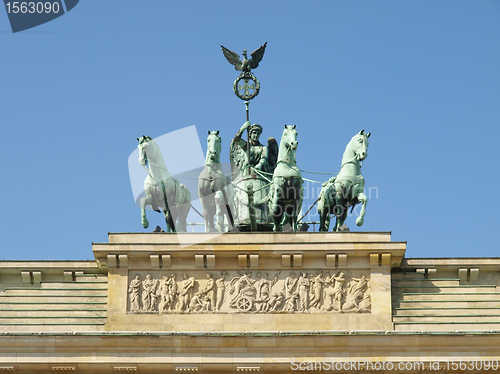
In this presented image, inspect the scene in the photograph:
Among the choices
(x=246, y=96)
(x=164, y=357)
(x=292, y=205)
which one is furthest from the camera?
(x=246, y=96)

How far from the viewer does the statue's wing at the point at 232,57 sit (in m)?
40.4

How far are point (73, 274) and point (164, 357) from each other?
3.14 m

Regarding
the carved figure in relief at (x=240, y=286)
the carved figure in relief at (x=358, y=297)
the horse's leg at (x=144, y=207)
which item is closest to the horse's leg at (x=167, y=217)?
the horse's leg at (x=144, y=207)

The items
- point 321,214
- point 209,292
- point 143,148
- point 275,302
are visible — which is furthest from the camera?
point 321,214

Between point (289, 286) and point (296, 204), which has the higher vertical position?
point (296, 204)

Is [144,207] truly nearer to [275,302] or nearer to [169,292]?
[169,292]

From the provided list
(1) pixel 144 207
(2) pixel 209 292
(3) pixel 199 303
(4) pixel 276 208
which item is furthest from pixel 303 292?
(1) pixel 144 207

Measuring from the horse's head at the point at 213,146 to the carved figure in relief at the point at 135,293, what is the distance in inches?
128

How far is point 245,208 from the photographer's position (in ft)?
124

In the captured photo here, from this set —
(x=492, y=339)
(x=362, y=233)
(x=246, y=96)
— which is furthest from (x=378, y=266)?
(x=246, y=96)

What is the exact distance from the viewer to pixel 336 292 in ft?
113

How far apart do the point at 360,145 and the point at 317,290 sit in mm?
3652

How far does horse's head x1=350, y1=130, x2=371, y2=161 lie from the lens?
35.8m

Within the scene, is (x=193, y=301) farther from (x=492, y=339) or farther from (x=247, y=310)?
(x=492, y=339)
